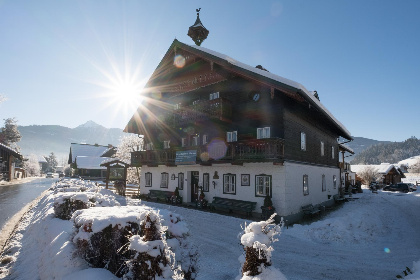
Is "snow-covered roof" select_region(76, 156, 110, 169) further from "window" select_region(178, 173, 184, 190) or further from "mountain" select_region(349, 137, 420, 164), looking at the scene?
"mountain" select_region(349, 137, 420, 164)

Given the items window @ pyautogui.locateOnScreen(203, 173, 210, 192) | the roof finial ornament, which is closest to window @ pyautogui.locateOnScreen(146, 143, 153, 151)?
window @ pyautogui.locateOnScreen(203, 173, 210, 192)

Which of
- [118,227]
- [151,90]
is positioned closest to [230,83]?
[151,90]

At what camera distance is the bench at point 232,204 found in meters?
16.3

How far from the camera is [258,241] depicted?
4.30m

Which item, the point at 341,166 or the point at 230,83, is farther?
the point at 341,166

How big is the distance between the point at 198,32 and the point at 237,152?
53.2 ft

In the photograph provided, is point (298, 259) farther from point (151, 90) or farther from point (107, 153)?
point (107, 153)

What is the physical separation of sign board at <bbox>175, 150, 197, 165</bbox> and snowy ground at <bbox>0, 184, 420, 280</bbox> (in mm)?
5090

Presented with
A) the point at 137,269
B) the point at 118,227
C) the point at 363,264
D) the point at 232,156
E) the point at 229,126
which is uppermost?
the point at 229,126

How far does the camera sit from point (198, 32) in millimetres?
25844

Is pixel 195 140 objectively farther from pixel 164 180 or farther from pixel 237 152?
pixel 237 152

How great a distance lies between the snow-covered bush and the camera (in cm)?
422

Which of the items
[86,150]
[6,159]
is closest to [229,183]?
[6,159]

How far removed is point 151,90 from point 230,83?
447 inches
